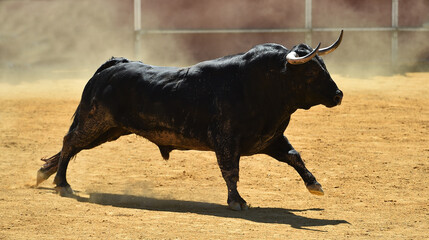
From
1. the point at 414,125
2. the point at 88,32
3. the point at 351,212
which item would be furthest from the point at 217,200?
the point at 88,32

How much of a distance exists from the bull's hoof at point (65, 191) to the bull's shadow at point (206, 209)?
0.35 ft

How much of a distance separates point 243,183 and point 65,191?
6.91 ft

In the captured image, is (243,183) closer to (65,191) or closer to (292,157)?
(292,157)

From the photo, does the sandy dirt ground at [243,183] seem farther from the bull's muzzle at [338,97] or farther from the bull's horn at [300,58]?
the bull's horn at [300,58]

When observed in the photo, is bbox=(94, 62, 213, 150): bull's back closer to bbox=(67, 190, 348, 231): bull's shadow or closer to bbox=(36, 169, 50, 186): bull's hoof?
bbox=(67, 190, 348, 231): bull's shadow

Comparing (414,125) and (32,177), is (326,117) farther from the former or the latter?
(32,177)

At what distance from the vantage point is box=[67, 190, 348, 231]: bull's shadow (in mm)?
7298

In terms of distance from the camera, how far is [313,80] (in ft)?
25.2

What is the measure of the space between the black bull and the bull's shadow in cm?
23

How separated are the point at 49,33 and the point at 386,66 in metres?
8.46

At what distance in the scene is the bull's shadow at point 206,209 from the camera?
7298mm

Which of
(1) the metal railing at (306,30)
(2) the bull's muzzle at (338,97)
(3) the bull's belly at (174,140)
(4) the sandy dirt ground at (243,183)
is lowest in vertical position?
(4) the sandy dirt ground at (243,183)

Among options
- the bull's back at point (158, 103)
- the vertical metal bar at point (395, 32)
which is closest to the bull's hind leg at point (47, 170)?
the bull's back at point (158, 103)

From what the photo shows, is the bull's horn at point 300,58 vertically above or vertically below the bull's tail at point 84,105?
above
